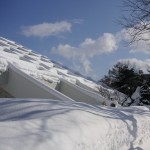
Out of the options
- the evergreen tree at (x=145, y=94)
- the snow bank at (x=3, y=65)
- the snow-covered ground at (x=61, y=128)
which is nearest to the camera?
the snow-covered ground at (x=61, y=128)

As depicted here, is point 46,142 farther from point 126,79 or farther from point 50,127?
point 126,79

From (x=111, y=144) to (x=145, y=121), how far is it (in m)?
2.08

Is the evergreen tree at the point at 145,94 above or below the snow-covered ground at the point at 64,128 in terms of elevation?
above

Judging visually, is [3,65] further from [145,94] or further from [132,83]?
[132,83]

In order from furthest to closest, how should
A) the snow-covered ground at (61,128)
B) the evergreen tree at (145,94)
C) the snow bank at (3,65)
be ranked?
the evergreen tree at (145,94), the snow bank at (3,65), the snow-covered ground at (61,128)

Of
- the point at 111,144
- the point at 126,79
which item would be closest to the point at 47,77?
the point at 111,144

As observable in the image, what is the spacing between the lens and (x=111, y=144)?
5.14 metres

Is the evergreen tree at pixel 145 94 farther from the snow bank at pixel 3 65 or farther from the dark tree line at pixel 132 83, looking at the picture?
the snow bank at pixel 3 65

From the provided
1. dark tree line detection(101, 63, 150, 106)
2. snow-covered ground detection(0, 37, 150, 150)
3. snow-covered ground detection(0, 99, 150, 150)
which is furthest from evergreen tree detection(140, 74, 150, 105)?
snow-covered ground detection(0, 99, 150, 150)

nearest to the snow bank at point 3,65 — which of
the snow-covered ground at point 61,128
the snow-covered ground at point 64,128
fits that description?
the snow-covered ground at point 64,128

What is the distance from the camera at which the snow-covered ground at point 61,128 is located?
3402 mm

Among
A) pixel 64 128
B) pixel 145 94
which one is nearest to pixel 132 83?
pixel 145 94

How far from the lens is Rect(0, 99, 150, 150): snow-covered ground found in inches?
134

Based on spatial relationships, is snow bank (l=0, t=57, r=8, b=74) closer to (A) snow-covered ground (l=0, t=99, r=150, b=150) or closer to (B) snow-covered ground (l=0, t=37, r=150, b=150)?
(B) snow-covered ground (l=0, t=37, r=150, b=150)
